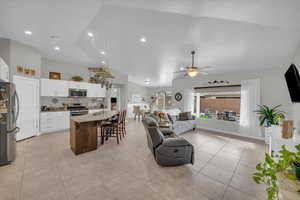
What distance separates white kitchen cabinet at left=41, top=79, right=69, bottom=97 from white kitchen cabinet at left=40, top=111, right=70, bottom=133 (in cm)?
74

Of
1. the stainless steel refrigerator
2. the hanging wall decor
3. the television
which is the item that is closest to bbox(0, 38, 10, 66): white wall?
the stainless steel refrigerator

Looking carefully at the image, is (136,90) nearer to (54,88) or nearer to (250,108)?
(54,88)

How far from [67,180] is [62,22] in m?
3.38

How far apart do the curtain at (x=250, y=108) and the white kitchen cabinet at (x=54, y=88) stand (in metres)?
7.18

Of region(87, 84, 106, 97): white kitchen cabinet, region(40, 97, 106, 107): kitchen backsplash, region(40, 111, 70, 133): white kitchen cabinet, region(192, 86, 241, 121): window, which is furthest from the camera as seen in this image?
region(87, 84, 106, 97): white kitchen cabinet

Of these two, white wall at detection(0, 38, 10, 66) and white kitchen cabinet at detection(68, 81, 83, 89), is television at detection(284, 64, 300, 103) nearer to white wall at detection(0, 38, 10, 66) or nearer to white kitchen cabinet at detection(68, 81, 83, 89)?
white kitchen cabinet at detection(68, 81, 83, 89)

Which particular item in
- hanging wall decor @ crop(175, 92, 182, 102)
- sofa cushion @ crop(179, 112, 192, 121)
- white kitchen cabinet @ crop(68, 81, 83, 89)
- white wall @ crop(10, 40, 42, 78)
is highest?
white wall @ crop(10, 40, 42, 78)

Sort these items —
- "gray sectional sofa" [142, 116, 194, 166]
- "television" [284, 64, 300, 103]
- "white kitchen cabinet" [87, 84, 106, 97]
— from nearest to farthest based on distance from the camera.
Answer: "television" [284, 64, 300, 103]
"gray sectional sofa" [142, 116, 194, 166]
"white kitchen cabinet" [87, 84, 106, 97]

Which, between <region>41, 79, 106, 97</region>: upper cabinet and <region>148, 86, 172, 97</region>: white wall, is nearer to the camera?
<region>41, 79, 106, 97</region>: upper cabinet

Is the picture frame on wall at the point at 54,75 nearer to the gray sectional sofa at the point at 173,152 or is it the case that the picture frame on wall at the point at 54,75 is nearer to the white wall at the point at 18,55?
the white wall at the point at 18,55

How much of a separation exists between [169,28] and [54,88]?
4779mm

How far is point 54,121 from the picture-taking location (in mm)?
4715

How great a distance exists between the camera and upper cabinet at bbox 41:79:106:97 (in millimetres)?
4559

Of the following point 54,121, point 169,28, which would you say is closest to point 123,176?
point 169,28
